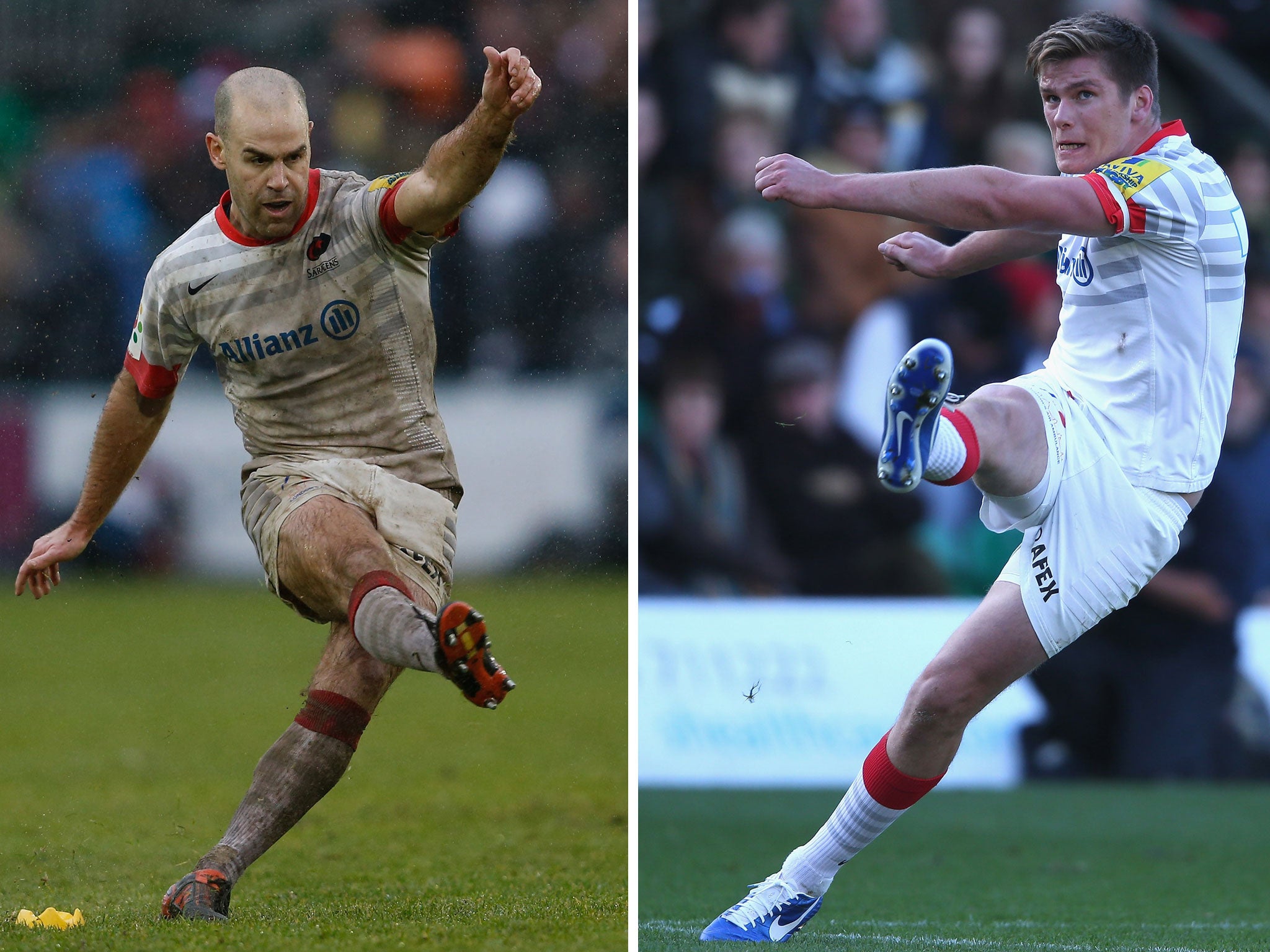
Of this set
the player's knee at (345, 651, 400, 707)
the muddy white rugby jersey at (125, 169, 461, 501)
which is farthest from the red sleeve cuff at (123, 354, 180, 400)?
the player's knee at (345, 651, 400, 707)

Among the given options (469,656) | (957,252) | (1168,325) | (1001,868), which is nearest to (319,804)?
(1001,868)

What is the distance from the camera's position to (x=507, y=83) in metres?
3.95

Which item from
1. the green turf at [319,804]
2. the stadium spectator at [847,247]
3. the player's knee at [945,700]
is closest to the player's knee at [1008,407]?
the player's knee at [945,700]

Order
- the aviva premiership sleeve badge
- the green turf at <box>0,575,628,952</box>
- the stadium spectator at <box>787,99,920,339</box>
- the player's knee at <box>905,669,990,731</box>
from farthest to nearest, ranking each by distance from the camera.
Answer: the stadium spectator at <box>787,99,920,339</box> < the green turf at <box>0,575,628,952</box> < the player's knee at <box>905,669,990,731</box> < the aviva premiership sleeve badge

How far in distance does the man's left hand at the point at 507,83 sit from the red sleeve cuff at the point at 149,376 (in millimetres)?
1379

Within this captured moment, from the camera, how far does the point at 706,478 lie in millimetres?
10320

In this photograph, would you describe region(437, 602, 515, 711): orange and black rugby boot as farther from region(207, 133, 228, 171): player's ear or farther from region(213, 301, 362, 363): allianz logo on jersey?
region(207, 133, 228, 171): player's ear

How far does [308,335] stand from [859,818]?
2.04 metres

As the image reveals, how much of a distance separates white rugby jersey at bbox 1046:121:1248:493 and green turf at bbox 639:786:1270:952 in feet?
4.68

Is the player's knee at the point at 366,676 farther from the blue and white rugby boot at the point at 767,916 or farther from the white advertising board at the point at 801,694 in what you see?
the white advertising board at the point at 801,694

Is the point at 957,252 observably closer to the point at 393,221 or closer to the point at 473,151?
the point at 473,151

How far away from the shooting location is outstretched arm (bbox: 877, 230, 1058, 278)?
14.6 feet

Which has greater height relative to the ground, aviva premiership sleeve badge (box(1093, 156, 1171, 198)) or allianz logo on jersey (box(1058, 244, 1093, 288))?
aviva premiership sleeve badge (box(1093, 156, 1171, 198))

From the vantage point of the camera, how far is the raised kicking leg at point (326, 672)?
13.0 ft
